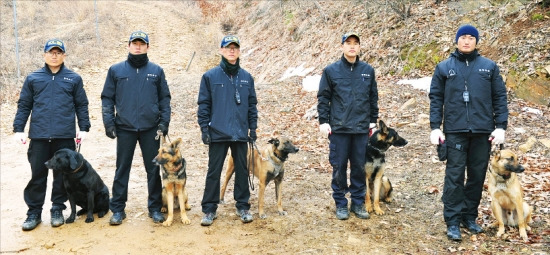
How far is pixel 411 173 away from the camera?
6582mm

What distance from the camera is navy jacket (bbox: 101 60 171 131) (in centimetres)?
471

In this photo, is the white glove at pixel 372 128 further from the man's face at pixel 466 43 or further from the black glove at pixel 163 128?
the black glove at pixel 163 128

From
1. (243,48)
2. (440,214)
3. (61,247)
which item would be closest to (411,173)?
(440,214)

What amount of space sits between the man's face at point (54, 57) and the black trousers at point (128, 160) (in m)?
1.06

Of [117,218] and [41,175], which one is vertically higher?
[41,175]

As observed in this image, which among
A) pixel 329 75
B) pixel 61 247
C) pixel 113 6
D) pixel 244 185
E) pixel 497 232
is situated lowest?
pixel 61 247

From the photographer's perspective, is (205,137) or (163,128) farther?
(163,128)

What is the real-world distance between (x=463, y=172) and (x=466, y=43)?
4.40 feet

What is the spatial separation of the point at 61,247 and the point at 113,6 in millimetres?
23315

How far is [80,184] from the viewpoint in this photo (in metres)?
4.90

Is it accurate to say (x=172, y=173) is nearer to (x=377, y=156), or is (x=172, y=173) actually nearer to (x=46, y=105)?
(x=46, y=105)

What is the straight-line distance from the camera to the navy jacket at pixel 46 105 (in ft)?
15.5

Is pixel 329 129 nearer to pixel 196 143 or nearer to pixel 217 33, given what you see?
pixel 196 143

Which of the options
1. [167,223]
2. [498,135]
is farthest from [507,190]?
[167,223]
